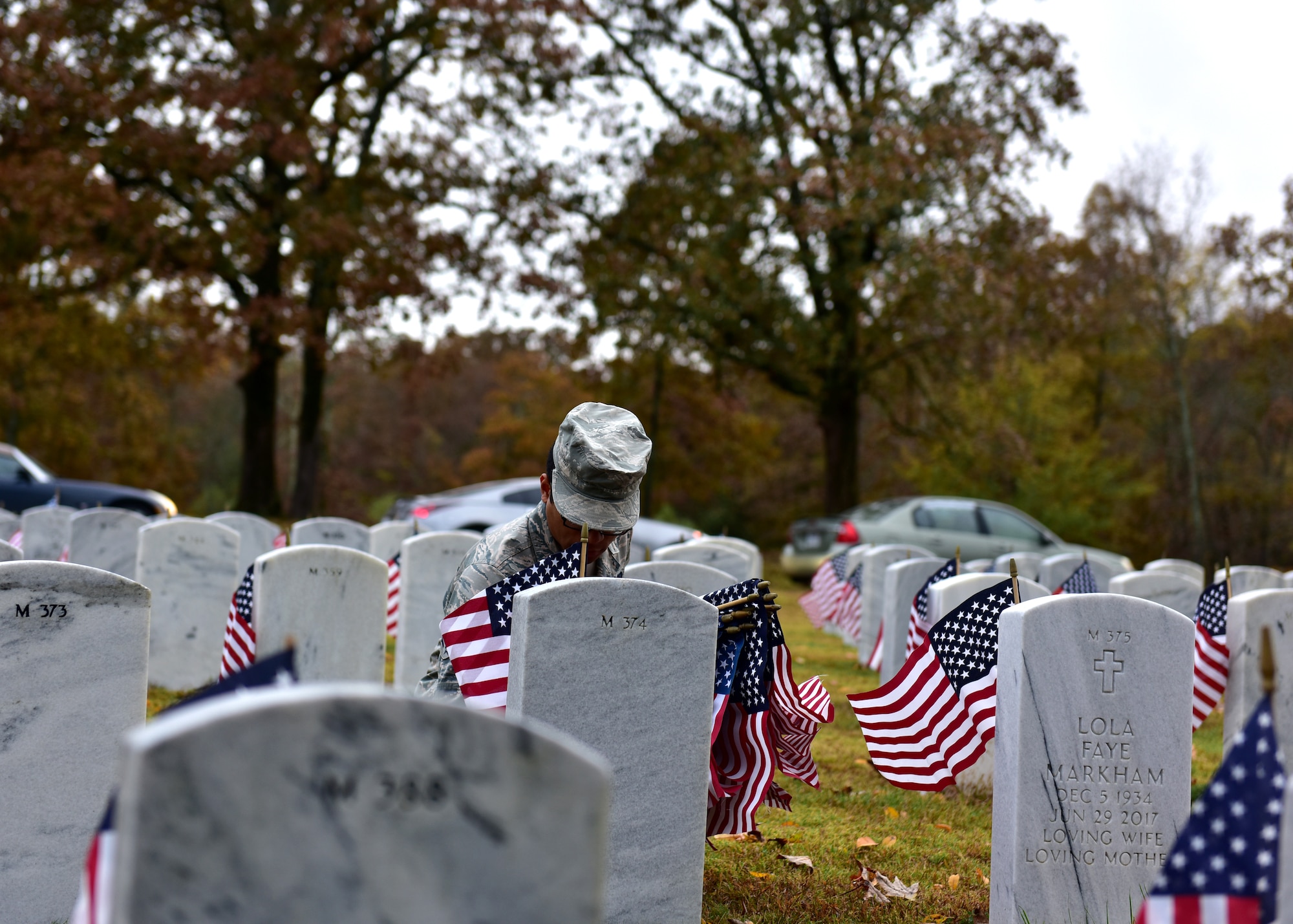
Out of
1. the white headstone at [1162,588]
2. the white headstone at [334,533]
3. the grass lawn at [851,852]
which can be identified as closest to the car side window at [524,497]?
the white headstone at [334,533]

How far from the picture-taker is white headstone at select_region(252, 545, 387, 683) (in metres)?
5.41

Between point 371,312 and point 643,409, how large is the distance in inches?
373

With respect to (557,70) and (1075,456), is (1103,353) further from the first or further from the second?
(557,70)

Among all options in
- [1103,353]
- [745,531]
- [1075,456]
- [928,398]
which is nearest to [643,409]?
[745,531]

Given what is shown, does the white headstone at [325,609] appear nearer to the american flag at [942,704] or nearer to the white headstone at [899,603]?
the american flag at [942,704]

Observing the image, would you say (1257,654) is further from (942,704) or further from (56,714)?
(56,714)

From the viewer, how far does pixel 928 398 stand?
2227cm

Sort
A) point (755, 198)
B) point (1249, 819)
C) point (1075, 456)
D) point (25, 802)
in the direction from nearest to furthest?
point (1249, 819) → point (25, 802) → point (755, 198) → point (1075, 456)

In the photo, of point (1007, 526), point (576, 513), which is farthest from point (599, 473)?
point (1007, 526)

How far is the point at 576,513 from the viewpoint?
13.1ft

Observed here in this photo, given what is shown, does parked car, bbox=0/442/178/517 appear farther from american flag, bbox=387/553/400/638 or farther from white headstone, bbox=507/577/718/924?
white headstone, bbox=507/577/718/924

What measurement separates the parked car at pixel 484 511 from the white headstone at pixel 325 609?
8.39 meters

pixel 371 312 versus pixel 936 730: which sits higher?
pixel 371 312

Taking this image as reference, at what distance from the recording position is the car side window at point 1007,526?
17.6 meters
